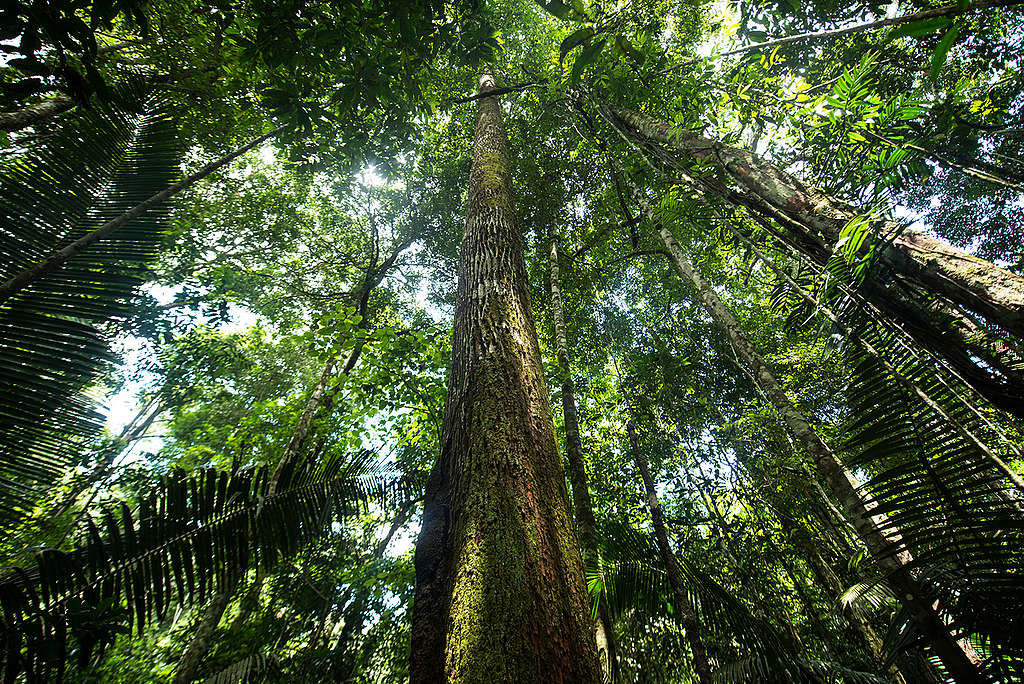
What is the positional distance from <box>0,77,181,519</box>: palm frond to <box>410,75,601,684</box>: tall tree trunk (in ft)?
9.07

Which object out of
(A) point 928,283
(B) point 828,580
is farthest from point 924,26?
(B) point 828,580

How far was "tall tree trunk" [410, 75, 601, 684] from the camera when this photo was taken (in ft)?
2.93

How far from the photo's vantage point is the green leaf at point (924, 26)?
110cm

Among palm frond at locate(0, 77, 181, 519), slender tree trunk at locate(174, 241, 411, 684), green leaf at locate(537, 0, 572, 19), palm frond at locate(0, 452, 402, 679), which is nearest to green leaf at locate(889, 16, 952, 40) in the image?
green leaf at locate(537, 0, 572, 19)

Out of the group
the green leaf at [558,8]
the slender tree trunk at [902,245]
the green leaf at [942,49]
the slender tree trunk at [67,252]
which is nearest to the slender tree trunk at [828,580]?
the slender tree trunk at [902,245]

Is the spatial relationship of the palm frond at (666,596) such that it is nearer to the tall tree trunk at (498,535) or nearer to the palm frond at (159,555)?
the tall tree trunk at (498,535)

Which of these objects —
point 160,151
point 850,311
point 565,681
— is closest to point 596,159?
point 850,311

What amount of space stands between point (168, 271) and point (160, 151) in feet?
21.7

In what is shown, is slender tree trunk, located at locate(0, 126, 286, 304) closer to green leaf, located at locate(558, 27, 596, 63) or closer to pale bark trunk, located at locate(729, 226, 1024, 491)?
green leaf, located at locate(558, 27, 596, 63)

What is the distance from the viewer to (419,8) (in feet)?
8.04

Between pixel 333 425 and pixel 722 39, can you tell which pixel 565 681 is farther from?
pixel 722 39

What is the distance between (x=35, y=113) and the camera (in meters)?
3.89

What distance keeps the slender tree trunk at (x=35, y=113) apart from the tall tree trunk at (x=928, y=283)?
20.1 ft

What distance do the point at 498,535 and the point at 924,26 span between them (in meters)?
2.23
